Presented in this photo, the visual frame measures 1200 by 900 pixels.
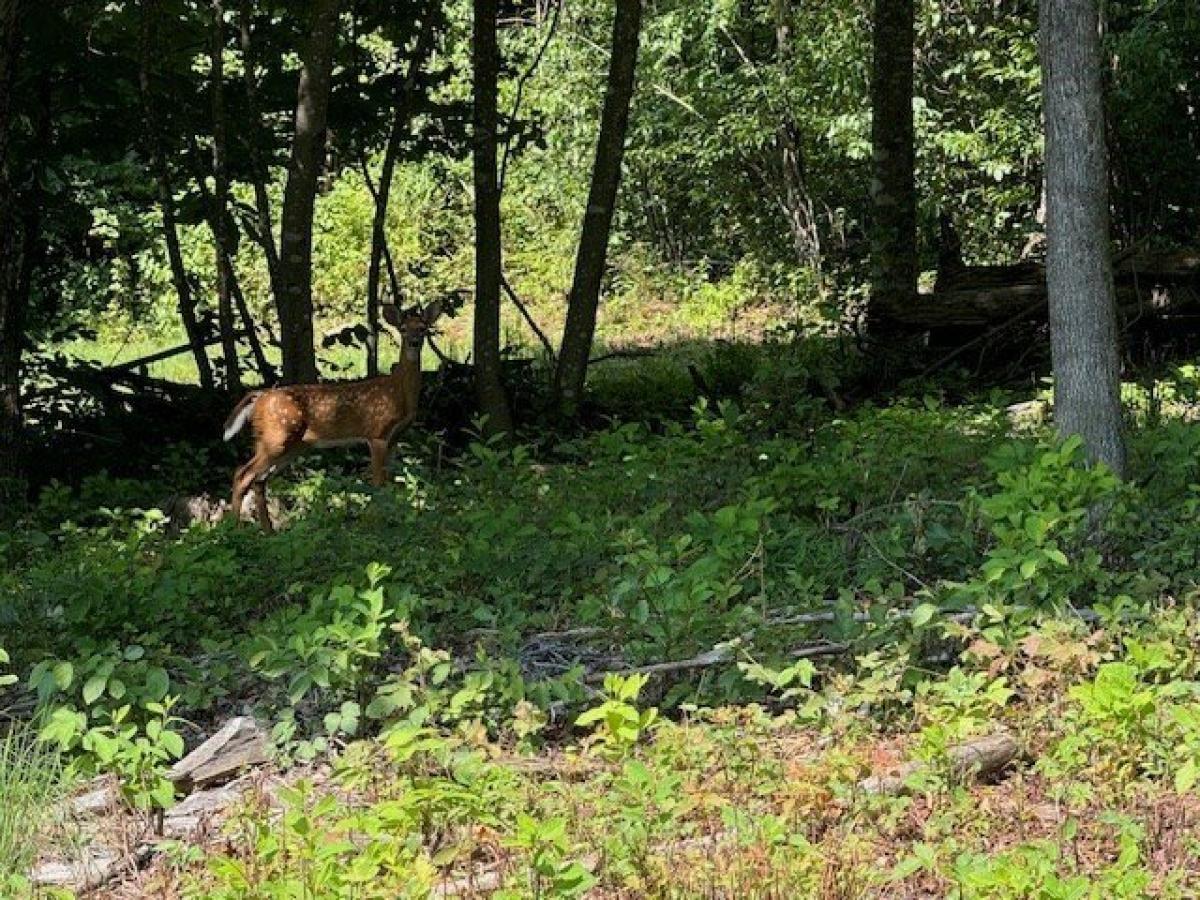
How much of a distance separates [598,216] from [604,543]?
16.4 feet

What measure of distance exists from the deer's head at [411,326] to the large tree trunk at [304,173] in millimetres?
689

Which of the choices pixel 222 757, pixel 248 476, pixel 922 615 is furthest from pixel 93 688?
pixel 248 476

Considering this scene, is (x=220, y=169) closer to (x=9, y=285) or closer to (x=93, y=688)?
(x=9, y=285)

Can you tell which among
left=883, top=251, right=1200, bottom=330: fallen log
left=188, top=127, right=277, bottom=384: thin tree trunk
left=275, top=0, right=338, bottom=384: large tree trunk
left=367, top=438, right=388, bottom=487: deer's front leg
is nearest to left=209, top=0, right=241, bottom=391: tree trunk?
left=188, top=127, right=277, bottom=384: thin tree trunk

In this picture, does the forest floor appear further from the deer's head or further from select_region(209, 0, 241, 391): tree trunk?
select_region(209, 0, 241, 391): tree trunk

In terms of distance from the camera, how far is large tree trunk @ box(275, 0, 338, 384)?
10.1 m

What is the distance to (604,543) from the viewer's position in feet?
21.7

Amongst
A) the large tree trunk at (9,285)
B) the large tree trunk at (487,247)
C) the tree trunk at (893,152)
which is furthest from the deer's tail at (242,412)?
the tree trunk at (893,152)

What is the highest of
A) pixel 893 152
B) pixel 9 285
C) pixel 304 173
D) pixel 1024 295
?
pixel 893 152

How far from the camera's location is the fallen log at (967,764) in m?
4.40

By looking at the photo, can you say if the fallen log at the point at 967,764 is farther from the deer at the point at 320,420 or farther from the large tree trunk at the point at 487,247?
the large tree trunk at the point at 487,247

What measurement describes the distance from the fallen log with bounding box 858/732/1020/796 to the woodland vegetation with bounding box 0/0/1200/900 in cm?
1

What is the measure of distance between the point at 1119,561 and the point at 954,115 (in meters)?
12.7

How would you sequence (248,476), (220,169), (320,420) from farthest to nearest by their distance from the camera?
(220,169)
(320,420)
(248,476)
